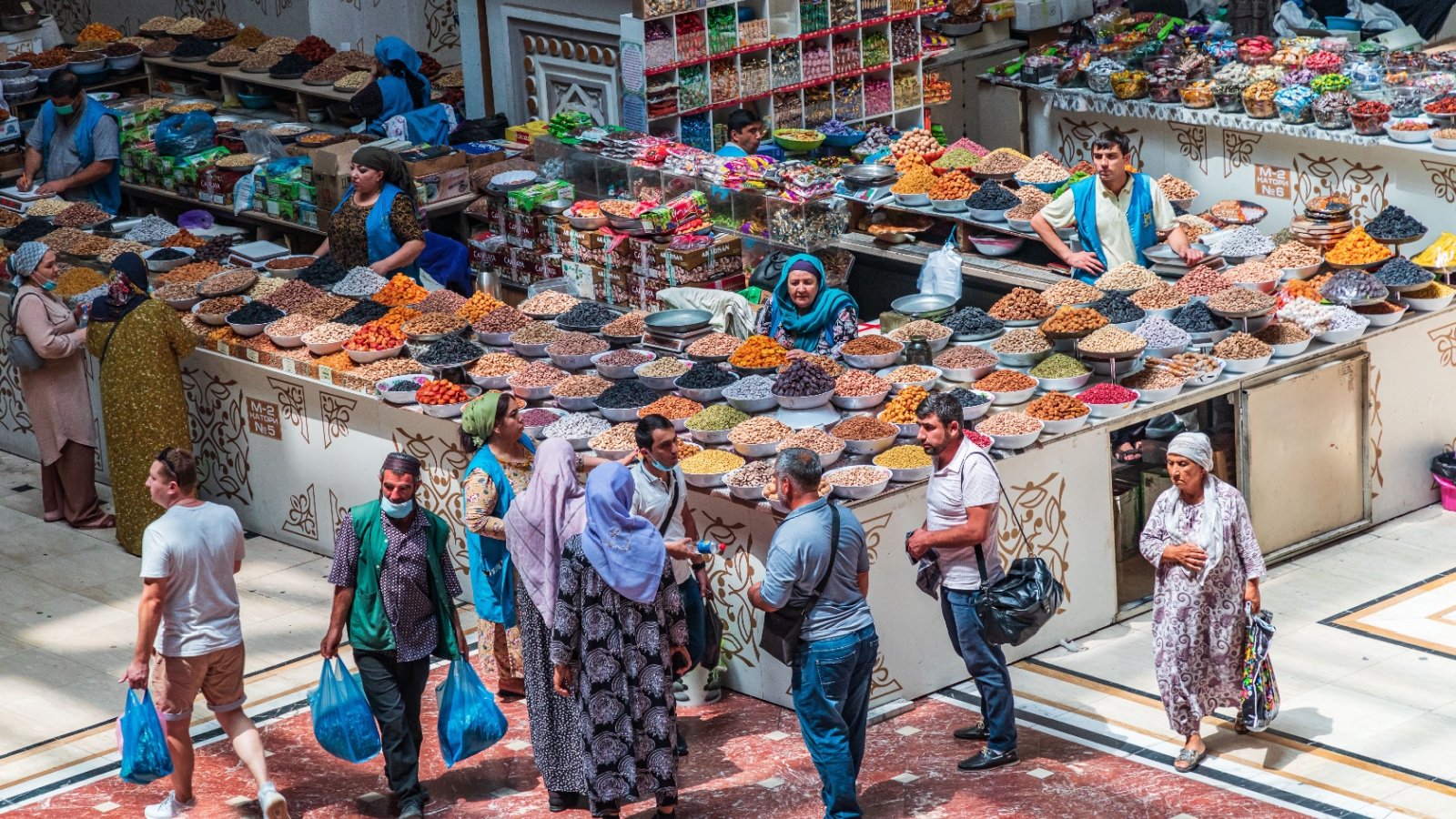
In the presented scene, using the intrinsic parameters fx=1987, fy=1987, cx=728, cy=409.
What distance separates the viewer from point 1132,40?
13719 millimetres

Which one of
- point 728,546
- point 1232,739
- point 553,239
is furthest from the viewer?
point 553,239

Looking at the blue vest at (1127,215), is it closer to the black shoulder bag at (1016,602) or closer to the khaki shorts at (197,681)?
the black shoulder bag at (1016,602)

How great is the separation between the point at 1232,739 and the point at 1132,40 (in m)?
7.73

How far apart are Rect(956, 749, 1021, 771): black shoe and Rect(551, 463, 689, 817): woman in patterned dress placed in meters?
1.05

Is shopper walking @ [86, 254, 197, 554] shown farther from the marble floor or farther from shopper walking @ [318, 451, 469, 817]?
shopper walking @ [318, 451, 469, 817]

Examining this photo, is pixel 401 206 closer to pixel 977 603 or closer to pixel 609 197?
pixel 609 197

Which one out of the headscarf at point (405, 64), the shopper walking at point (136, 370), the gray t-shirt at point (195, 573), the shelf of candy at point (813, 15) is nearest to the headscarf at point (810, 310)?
the shopper walking at point (136, 370)

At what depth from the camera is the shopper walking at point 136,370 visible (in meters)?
9.00

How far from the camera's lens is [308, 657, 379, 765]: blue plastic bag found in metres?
6.59

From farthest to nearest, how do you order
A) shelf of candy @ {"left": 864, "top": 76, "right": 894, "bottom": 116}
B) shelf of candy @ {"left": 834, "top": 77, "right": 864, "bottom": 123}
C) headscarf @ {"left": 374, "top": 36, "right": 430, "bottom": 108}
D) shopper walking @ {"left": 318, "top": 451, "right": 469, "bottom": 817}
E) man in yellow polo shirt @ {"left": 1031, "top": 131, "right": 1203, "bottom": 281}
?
shelf of candy @ {"left": 864, "top": 76, "right": 894, "bottom": 116}, shelf of candy @ {"left": 834, "top": 77, "right": 864, "bottom": 123}, headscarf @ {"left": 374, "top": 36, "right": 430, "bottom": 108}, man in yellow polo shirt @ {"left": 1031, "top": 131, "right": 1203, "bottom": 281}, shopper walking @ {"left": 318, "top": 451, "right": 469, "bottom": 817}

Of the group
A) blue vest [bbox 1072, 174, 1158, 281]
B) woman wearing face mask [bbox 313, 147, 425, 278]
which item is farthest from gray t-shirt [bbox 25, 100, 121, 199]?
blue vest [bbox 1072, 174, 1158, 281]

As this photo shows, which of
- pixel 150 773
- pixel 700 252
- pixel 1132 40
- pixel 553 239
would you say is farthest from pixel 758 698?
pixel 1132 40

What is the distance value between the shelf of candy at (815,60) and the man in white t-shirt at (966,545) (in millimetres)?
6434

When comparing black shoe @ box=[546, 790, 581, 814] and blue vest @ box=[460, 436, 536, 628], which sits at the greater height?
blue vest @ box=[460, 436, 536, 628]
